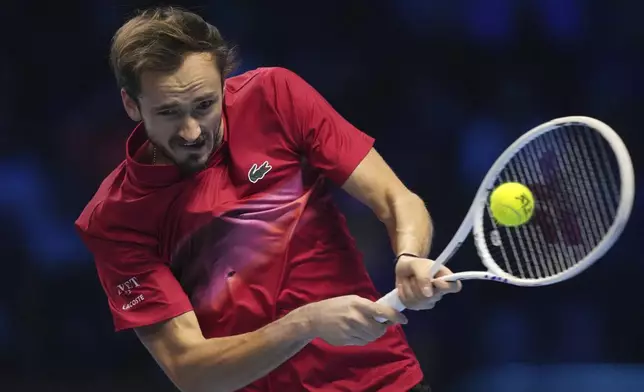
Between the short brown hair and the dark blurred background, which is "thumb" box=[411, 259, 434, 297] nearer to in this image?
the short brown hair

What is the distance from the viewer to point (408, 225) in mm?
2576

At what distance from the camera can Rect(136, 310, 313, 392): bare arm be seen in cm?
245

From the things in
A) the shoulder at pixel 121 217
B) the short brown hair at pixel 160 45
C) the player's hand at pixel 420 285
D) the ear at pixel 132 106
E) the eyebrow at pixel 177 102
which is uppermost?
the short brown hair at pixel 160 45

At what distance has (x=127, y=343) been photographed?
480 centimetres

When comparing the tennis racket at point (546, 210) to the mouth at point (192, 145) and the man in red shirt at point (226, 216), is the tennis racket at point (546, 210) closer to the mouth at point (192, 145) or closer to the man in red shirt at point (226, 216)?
the man in red shirt at point (226, 216)

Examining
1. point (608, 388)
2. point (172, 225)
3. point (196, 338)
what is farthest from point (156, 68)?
point (608, 388)

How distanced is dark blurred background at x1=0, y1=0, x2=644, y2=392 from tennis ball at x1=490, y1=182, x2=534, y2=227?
2.19 m

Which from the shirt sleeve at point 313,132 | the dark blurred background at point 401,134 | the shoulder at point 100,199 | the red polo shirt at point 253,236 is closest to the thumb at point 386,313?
the red polo shirt at point 253,236

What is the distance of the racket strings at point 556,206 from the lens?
7.61 feet

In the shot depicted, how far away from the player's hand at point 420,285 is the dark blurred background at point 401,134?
2.31 metres

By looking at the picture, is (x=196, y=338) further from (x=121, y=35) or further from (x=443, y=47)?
(x=443, y=47)

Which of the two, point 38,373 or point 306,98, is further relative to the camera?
point 38,373

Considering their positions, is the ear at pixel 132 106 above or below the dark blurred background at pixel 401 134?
above

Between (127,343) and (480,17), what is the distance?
2.17 metres
